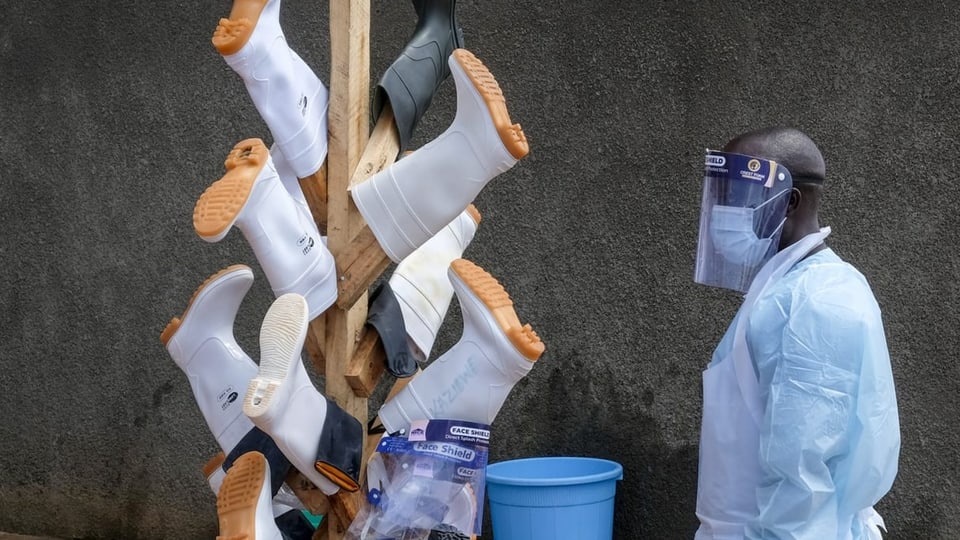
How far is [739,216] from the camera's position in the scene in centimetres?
226

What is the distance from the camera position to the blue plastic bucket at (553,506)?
3137 millimetres

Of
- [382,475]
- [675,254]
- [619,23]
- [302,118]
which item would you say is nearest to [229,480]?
[382,475]

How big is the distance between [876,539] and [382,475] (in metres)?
1.04

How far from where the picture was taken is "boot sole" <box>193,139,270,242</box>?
79.3 inches

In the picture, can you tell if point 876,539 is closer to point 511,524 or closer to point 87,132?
point 511,524

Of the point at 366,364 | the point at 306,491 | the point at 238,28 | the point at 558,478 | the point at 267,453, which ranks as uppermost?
the point at 238,28

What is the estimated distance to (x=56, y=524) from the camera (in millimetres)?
4707

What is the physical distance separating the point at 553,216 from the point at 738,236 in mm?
1538

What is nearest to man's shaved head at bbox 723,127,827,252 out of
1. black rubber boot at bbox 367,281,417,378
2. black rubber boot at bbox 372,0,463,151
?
black rubber boot at bbox 372,0,463,151

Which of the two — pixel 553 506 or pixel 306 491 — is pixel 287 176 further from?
pixel 553 506

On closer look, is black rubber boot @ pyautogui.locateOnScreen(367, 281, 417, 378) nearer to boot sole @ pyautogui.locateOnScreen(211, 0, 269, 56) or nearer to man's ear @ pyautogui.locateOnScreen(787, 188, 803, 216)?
boot sole @ pyautogui.locateOnScreen(211, 0, 269, 56)

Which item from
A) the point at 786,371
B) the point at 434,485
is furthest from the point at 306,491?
the point at 786,371

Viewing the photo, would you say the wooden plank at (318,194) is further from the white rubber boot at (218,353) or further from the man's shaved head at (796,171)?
the man's shaved head at (796,171)

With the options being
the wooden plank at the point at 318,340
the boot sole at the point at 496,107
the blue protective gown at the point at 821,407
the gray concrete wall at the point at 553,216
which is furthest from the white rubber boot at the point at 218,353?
the gray concrete wall at the point at 553,216
